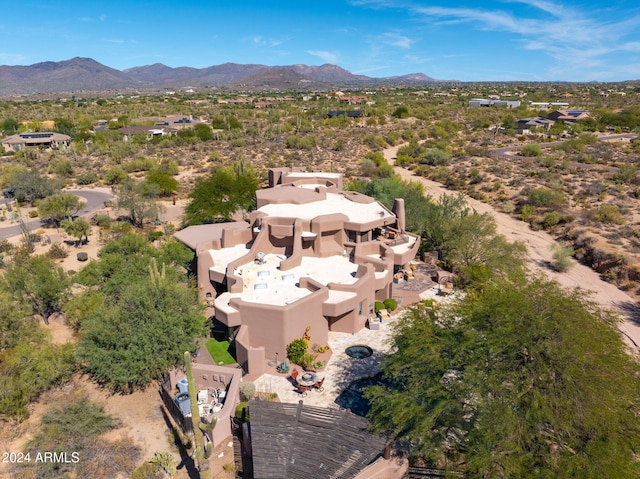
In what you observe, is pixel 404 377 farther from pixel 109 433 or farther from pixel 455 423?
pixel 109 433

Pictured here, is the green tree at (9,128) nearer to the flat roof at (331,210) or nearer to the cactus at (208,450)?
the flat roof at (331,210)

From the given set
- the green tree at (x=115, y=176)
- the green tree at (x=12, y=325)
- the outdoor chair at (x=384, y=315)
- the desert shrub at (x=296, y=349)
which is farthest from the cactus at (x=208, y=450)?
the green tree at (x=115, y=176)

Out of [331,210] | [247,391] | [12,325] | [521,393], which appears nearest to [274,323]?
[247,391]

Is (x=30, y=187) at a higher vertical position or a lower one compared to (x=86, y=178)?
higher

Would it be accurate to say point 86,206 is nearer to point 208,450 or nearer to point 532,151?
point 208,450

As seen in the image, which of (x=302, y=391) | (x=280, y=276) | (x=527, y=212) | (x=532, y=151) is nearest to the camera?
(x=302, y=391)

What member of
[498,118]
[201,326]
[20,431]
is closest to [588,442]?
[201,326]

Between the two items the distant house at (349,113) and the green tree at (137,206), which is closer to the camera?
the green tree at (137,206)
